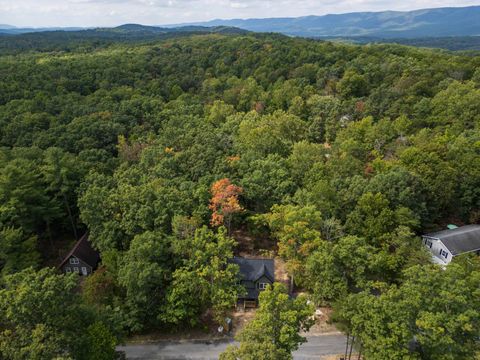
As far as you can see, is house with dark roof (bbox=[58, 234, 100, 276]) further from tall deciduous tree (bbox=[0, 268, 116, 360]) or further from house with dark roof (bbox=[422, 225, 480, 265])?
house with dark roof (bbox=[422, 225, 480, 265])

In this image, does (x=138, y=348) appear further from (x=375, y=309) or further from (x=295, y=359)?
(x=375, y=309)

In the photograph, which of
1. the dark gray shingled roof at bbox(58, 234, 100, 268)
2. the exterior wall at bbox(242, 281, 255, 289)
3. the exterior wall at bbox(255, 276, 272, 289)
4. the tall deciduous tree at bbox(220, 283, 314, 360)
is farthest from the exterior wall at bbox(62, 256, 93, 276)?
the tall deciduous tree at bbox(220, 283, 314, 360)

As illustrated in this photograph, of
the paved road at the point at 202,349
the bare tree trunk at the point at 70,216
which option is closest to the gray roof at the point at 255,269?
the paved road at the point at 202,349

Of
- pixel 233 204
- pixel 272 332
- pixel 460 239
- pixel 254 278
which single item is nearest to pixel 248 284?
pixel 254 278

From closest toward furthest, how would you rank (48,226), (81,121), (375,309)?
(375,309) → (48,226) → (81,121)

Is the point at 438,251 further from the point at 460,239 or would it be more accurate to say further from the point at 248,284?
the point at 248,284

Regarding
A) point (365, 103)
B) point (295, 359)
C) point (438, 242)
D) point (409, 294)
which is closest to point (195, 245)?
point (295, 359)

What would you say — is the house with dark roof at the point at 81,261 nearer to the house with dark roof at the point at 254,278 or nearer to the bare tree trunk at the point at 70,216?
the bare tree trunk at the point at 70,216
